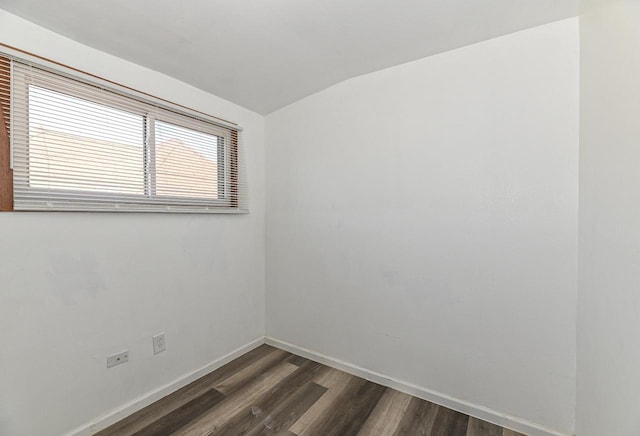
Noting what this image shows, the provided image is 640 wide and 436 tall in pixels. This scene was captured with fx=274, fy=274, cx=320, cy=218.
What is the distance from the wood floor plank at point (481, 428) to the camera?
4.98ft

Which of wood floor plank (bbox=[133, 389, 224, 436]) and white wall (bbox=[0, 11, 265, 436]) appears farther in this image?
wood floor plank (bbox=[133, 389, 224, 436])

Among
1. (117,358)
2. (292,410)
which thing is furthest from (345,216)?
(117,358)

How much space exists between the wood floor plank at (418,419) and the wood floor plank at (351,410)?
0.20 m

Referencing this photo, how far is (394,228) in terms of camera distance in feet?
6.29

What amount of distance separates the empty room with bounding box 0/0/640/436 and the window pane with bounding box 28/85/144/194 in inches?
0.4

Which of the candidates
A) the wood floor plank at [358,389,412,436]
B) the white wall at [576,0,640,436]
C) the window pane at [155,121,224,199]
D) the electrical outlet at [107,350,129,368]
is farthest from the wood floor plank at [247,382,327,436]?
the window pane at [155,121,224,199]

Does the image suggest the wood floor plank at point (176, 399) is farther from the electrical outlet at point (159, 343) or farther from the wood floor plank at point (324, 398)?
the wood floor plank at point (324, 398)

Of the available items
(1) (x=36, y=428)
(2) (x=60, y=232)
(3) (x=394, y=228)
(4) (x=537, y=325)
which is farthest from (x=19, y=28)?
(4) (x=537, y=325)

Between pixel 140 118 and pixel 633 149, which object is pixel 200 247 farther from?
pixel 633 149

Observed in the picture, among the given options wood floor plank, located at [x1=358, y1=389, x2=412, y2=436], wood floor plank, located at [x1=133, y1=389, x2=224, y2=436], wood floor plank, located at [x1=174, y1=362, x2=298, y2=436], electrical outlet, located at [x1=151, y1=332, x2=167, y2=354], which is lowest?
wood floor plank, located at [x1=358, y1=389, x2=412, y2=436]

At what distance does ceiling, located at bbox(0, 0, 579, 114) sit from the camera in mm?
1325

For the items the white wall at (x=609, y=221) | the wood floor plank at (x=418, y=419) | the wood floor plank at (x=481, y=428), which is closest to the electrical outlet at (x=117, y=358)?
the wood floor plank at (x=418, y=419)

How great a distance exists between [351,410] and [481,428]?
0.74 metres

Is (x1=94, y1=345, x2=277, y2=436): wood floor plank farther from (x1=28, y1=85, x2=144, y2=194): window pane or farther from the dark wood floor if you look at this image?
(x1=28, y1=85, x2=144, y2=194): window pane
